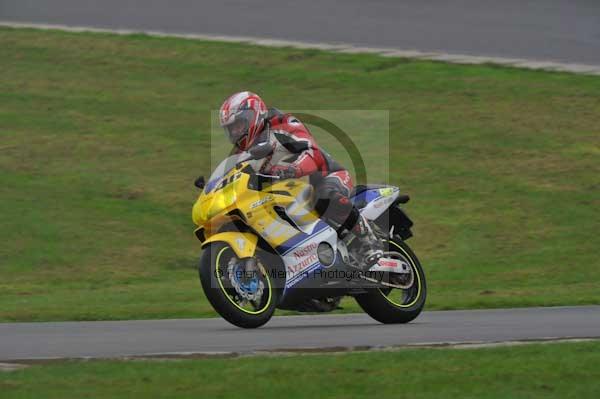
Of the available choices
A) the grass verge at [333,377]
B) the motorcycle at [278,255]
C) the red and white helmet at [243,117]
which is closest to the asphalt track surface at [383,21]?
the motorcycle at [278,255]

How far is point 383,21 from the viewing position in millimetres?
23547

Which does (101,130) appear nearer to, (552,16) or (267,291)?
(552,16)

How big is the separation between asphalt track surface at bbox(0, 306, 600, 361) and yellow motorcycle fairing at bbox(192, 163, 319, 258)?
0.73 metres

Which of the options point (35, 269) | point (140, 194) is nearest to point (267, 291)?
point (35, 269)

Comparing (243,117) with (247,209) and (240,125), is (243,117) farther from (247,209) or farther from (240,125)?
(247,209)

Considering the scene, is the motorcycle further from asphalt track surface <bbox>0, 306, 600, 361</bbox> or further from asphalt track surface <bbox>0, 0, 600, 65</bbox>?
asphalt track surface <bbox>0, 0, 600, 65</bbox>

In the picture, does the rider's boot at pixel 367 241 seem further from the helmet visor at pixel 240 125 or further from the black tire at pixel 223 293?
the helmet visor at pixel 240 125

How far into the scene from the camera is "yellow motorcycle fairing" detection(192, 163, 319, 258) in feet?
31.4

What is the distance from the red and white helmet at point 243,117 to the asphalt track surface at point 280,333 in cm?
153

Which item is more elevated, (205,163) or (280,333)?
(205,163)

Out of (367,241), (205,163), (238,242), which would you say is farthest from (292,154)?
(205,163)

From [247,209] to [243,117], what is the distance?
726mm

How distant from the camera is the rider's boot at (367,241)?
408 inches

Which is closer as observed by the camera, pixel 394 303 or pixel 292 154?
pixel 292 154
